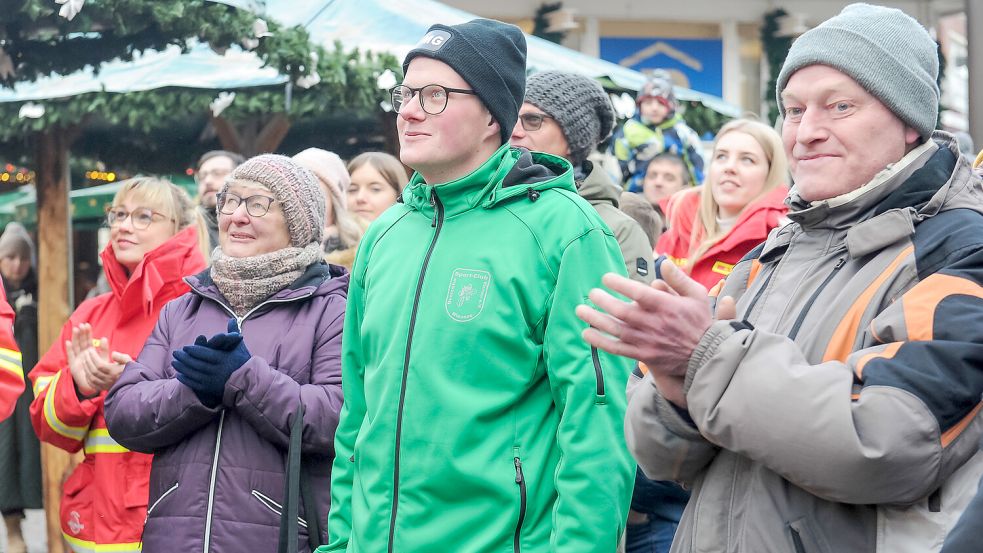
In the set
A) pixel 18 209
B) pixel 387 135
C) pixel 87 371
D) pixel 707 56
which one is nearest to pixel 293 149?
pixel 387 135

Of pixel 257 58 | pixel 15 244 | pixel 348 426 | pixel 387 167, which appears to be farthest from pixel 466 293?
pixel 15 244

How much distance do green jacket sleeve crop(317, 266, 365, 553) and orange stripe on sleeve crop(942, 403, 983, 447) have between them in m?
1.57

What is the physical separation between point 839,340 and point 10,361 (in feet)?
9.63

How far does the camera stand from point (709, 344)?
220 centimetres

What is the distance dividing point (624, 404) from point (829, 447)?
849 mm

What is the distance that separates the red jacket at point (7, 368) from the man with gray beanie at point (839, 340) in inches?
95.9

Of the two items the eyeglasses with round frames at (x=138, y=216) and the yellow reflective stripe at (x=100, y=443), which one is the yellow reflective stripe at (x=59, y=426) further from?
the eyeglasses with round frames at (x=138, y=216)

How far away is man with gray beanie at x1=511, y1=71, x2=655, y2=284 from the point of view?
4336 millimetres

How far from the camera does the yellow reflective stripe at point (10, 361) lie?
411 cm

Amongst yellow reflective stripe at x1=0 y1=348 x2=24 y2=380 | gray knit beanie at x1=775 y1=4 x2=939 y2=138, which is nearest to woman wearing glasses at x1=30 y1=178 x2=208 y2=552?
yellow reflective stripe at x1=0 y1=348 x2=24 y2=380

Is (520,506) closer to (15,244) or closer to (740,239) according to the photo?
(740,239)

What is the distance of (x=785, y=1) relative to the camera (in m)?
17.5

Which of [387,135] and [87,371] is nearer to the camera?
[87,371]

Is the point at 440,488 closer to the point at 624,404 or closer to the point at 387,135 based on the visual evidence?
the point at 624,404
